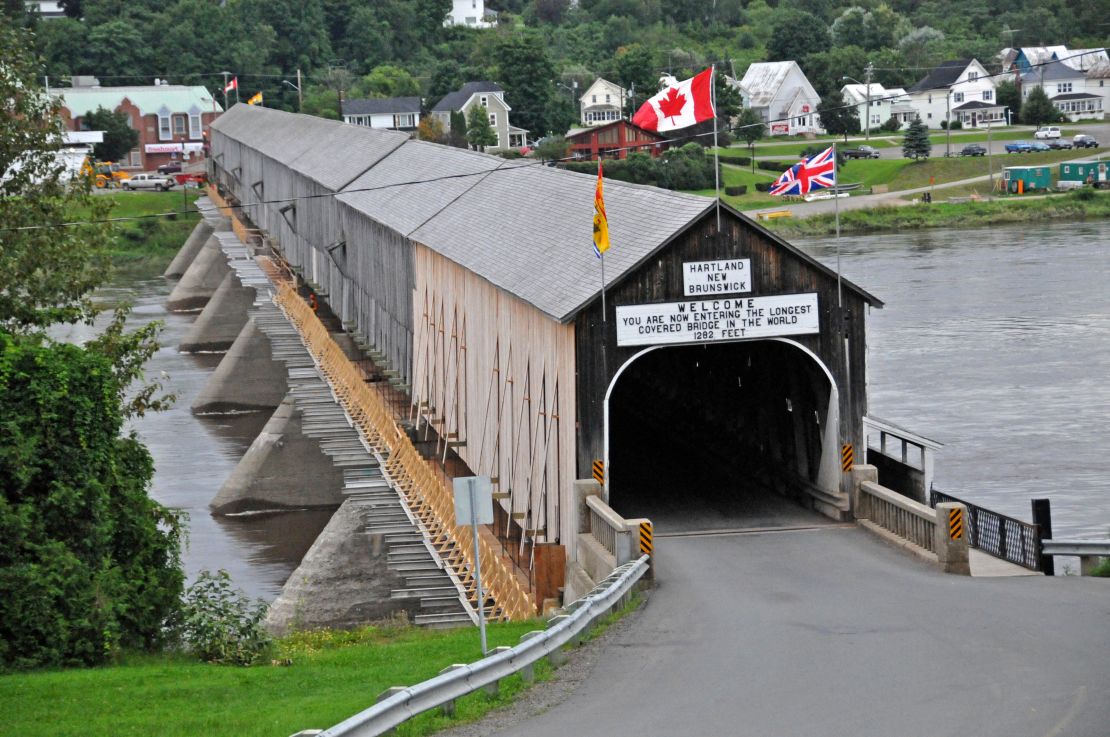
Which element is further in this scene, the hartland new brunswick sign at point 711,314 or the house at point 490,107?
the house at point 490,107

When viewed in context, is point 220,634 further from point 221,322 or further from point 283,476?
point 221,322

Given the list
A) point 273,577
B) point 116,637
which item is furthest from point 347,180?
point 116,637

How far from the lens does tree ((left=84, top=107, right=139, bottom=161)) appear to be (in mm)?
126375

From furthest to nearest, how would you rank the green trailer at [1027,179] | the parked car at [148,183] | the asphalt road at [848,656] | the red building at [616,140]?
1. the parked car at [148,183]
2. the green trailer at [1027,179]
3. the red building at [616,140]
4. the asphalt road at [848,656]

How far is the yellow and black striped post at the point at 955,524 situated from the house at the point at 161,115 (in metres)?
116

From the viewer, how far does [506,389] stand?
27641mm

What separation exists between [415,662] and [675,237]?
7921mm

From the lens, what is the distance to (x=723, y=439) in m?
31.1

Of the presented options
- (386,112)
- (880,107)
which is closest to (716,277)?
(386,112)

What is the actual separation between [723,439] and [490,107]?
8672cm

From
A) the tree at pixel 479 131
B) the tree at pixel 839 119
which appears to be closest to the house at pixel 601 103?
the tree at pixel 479 131

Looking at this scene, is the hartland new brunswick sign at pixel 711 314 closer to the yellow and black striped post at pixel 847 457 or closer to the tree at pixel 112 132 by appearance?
the yellow and black striped post at pixel 847 457

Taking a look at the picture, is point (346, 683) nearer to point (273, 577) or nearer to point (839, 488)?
point (839, 488)

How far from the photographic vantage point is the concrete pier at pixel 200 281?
8293 centimetres
